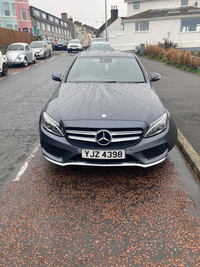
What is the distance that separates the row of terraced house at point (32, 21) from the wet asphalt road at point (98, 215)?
41508mm

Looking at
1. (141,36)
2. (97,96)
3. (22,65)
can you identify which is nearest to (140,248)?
(97,96)

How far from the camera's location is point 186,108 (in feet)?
22.6

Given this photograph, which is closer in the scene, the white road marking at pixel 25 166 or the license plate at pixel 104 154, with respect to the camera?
the license plate at pixel 104 154

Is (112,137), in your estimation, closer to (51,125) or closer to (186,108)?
(51,125)

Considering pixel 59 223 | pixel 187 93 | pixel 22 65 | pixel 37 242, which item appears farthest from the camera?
pixel 22 65

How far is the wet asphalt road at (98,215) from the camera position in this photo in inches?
86.5

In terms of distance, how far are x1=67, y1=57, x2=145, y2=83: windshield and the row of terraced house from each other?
39.3 meters

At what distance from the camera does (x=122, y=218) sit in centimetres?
265

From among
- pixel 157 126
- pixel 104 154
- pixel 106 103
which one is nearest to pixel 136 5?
pixel 106 103

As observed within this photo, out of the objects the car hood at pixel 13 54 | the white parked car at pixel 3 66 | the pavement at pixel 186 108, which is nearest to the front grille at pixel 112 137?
the pavement at pixel 186 108

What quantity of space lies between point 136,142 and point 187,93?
6519 mm

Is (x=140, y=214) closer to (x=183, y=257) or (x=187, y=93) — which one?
(x=183, y=257)

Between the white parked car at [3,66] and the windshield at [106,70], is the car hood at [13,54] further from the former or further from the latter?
the windshield at [106,70]

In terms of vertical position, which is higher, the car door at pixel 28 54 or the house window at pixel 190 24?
the house window at pixel 190 24
